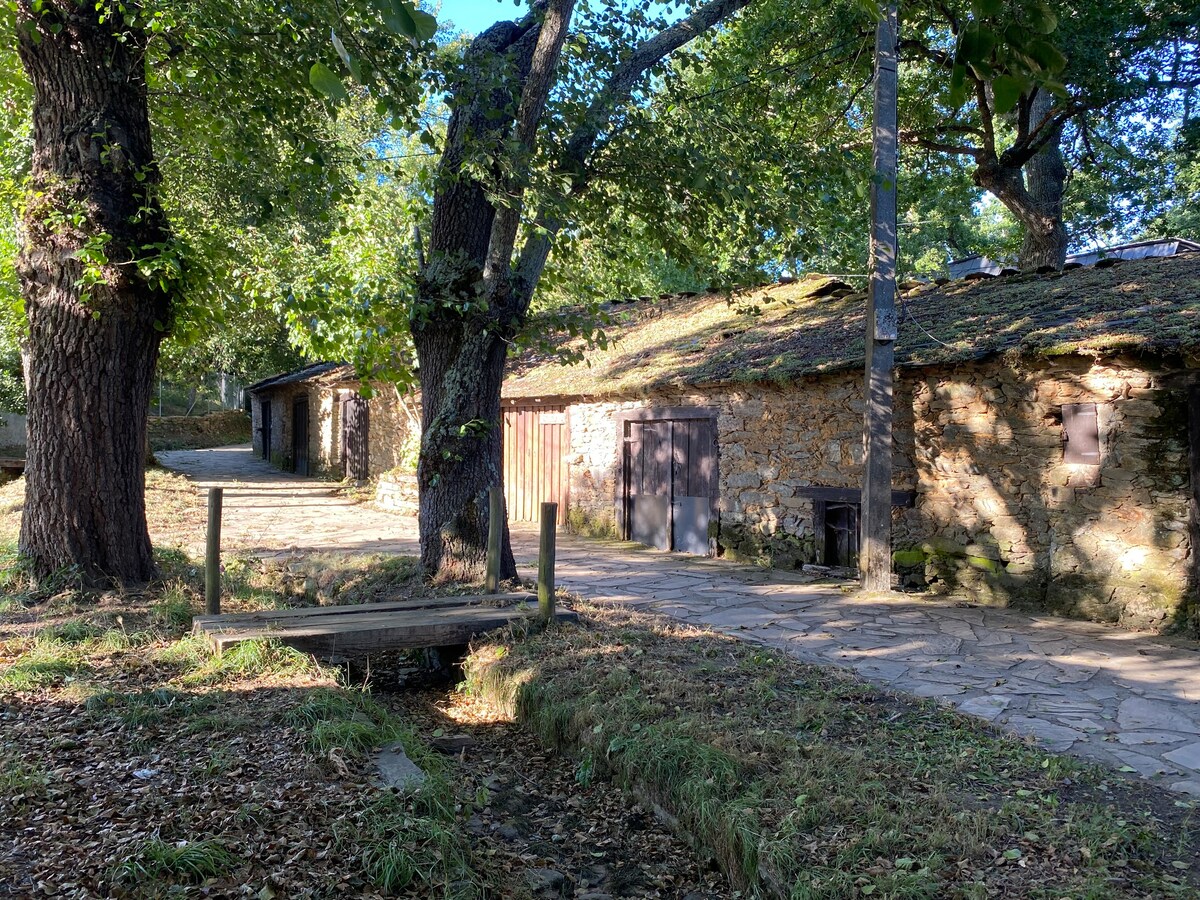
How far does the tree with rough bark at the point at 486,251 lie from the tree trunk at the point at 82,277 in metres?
2.28

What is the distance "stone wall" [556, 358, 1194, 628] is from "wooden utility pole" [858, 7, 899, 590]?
33.6 inches

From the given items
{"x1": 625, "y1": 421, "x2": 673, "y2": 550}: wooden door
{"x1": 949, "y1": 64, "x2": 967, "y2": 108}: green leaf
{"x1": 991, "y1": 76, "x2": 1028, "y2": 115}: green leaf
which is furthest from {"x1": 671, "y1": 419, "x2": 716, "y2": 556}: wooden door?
{"x1": 991, "y1": 76, "x2": 1028, "y2": 115}: green leaf

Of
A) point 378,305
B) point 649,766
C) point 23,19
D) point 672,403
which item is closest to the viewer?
point 649,766

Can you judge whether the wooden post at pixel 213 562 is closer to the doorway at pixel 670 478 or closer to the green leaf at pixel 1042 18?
the green leaf at pixel 1042 18

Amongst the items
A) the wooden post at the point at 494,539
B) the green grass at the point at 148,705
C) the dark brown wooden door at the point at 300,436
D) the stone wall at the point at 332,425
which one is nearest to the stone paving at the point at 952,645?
the wooden post at the point at 494,539

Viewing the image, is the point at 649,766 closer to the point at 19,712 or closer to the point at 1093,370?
the point at 19,712

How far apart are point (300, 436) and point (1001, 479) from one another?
64.4ft

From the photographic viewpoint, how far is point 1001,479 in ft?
25.6

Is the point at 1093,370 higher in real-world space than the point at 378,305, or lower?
lower

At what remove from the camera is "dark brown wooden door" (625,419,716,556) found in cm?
1073

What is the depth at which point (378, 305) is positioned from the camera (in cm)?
691

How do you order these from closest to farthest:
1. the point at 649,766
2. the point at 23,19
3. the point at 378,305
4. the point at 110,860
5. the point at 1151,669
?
the point at 110,860, the point at 649,766, the point at 1151,669, the point at 23,19, the point at 378,305

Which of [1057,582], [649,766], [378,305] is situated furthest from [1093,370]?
[378,305]

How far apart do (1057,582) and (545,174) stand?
18.3ft
